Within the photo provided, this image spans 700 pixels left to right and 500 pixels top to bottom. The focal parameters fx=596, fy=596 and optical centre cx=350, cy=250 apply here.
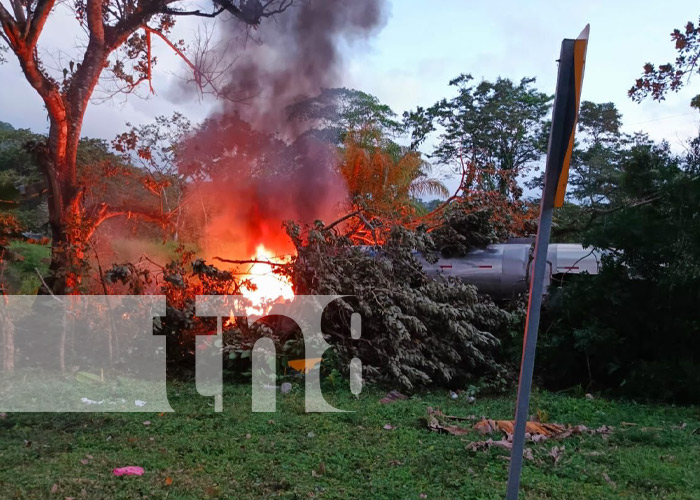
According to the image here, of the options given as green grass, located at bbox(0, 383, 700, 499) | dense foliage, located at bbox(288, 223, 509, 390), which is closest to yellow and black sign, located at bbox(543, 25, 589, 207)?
green grass, located at bbox(0, 383, 700, 499)

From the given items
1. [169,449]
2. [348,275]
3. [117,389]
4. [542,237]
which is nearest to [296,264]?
[348,275]

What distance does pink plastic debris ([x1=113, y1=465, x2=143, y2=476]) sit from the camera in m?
4.00

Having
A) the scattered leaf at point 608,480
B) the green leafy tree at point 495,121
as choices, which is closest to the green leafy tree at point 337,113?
the green leafy tree at point 495,121

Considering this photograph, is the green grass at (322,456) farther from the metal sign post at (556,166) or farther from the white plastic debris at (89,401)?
the metal sign post at (556,166)

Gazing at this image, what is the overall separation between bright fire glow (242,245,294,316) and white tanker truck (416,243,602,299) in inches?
97.0

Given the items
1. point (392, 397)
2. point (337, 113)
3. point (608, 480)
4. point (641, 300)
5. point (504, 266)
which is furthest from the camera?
point (337, 113)

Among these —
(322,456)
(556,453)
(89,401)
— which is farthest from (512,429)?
(89,401)

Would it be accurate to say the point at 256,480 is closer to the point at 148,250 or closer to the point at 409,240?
the point at 409,240

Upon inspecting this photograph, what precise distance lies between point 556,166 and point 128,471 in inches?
134

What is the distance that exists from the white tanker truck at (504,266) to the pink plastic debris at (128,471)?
5.82m

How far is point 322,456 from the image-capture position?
4504 mm

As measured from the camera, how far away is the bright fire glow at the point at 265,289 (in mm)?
7797

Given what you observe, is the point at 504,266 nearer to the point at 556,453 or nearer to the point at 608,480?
the point at 556,453

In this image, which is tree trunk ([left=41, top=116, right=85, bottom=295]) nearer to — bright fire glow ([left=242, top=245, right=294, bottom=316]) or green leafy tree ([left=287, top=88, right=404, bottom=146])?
bright fire glow ([left=242, top=245, right=294, bottom=316])
